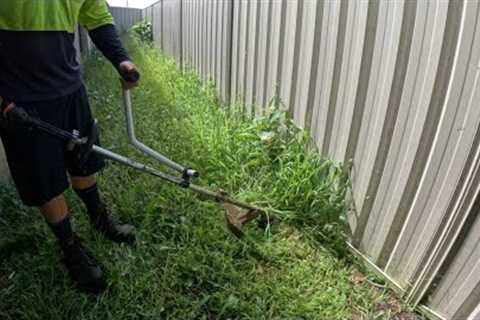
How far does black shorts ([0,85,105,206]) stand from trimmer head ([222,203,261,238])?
82 centimetres

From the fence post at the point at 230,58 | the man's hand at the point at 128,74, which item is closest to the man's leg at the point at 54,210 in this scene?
the man's hand at the point at 128,74

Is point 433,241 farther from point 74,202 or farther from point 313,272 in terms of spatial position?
point 74,202

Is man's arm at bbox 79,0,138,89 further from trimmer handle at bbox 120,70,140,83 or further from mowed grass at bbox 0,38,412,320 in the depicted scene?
mowed grass at bbox 0,38,412,320

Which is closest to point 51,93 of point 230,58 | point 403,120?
point 403,120

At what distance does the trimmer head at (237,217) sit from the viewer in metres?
1.87

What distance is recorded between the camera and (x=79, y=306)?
1500 mm

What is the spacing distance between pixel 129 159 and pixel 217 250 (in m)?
0.66

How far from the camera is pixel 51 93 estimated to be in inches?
55.1

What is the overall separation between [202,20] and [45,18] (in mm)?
3554

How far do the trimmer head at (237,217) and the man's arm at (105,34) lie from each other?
0.83 metres

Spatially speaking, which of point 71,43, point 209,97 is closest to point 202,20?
point 209,97

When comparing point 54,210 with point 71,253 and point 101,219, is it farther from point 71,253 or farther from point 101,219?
point 101,219

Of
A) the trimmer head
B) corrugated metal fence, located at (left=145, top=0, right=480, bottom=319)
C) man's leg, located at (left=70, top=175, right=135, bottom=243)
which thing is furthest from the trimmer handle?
corrugated metal fence, located at (left=145, top=0, right=480, bottom=319)

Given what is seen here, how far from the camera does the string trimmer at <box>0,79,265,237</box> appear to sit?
1259 millimetres
